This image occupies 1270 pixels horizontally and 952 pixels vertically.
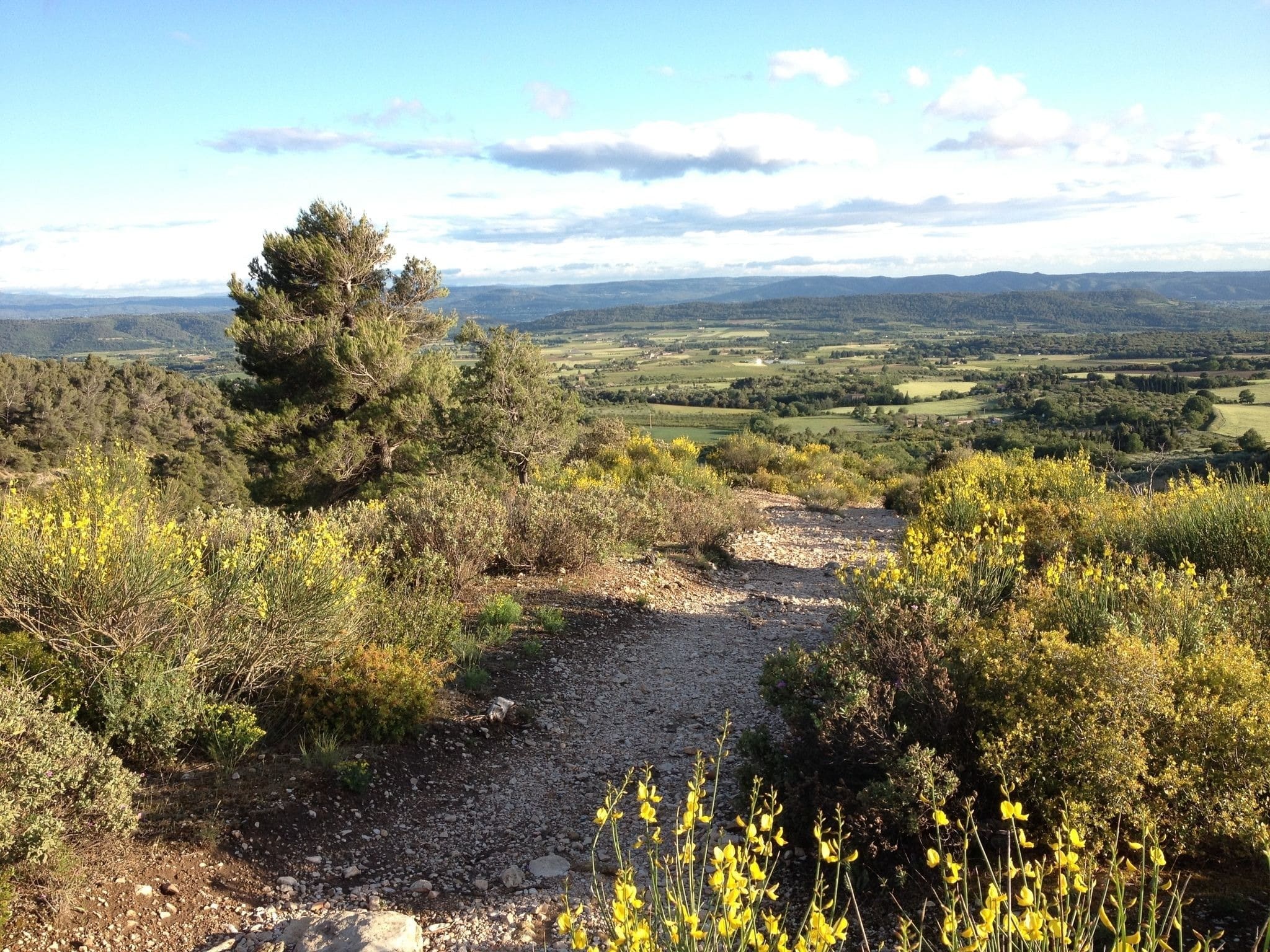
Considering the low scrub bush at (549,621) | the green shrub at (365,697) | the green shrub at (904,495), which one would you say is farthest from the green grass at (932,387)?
the green shrub at (365,697)

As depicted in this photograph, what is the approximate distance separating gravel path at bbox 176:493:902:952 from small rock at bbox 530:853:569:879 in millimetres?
11

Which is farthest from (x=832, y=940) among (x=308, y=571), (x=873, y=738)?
(x=308, y=571)

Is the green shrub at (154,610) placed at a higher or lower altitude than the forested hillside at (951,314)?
lower

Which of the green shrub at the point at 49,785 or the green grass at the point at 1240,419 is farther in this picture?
the green grass at the point at 1240,419

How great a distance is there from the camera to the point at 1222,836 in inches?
144

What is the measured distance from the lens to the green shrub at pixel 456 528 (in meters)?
8.70

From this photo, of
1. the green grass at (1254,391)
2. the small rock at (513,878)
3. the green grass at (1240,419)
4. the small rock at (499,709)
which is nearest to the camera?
the small rock at (513,878)

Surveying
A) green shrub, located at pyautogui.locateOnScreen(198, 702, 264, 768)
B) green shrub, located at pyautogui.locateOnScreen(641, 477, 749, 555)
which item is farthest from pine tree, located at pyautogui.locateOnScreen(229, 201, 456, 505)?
green shrub, located at pyautogui.locateOnScreen(198, 702, 264, 768)

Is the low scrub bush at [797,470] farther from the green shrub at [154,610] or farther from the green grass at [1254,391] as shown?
the green grass at [1254,391]

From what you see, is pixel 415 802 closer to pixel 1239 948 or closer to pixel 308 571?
pixel 308 571

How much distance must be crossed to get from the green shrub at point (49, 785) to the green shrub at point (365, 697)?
1.35m

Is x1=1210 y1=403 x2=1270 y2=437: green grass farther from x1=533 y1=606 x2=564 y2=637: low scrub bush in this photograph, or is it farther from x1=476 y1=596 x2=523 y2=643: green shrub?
x1=476 y1=596 x2=523 y2=643: green shrub

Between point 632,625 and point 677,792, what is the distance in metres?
3.56

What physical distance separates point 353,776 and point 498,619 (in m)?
3.16
